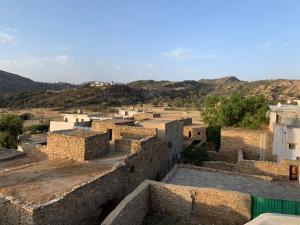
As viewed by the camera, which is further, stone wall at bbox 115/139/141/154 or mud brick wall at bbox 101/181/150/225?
stone wall at bbox 115/139/141/154

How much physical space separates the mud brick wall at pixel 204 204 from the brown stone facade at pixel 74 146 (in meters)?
3.59

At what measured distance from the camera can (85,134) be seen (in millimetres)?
14102

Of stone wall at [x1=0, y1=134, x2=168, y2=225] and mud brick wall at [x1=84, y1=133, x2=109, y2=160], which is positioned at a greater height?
mud brick wall at [x1=84, y1=133, x2=109, y2=160]

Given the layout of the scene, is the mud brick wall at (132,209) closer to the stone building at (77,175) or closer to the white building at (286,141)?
the stone building at (77,175)

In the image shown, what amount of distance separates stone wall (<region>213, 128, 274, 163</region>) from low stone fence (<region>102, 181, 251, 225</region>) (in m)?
11.6

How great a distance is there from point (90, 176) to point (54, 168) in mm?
1838

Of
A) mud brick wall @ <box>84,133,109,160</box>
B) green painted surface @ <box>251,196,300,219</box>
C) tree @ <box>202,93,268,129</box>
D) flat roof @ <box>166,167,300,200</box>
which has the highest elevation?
tree @ <box>202,93,268,129</box>

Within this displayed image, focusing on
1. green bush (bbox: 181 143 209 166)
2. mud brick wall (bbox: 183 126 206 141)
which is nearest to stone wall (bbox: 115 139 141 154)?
green bush (bbox: 181 143 209 166)

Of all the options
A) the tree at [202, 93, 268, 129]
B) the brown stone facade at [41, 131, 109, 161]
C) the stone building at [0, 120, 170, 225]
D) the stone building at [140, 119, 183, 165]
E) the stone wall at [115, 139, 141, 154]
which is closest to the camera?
the stone building at [0, 120, 170, 225]

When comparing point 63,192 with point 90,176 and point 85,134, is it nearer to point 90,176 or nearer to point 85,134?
point 90,176

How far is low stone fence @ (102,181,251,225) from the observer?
10734mm

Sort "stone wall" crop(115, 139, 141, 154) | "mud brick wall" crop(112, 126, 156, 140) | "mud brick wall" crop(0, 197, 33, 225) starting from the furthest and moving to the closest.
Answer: "mud brick wall" crop(112, 126, 156, 140) → "stone wall" crop(115, 139, 141, 154) → "mud brick wall" crop(0, 197, 33, 225)

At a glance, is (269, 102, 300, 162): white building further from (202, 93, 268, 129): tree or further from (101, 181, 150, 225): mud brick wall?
(101, 181, 150, 225): mud brick wall

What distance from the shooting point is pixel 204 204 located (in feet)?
36.3
